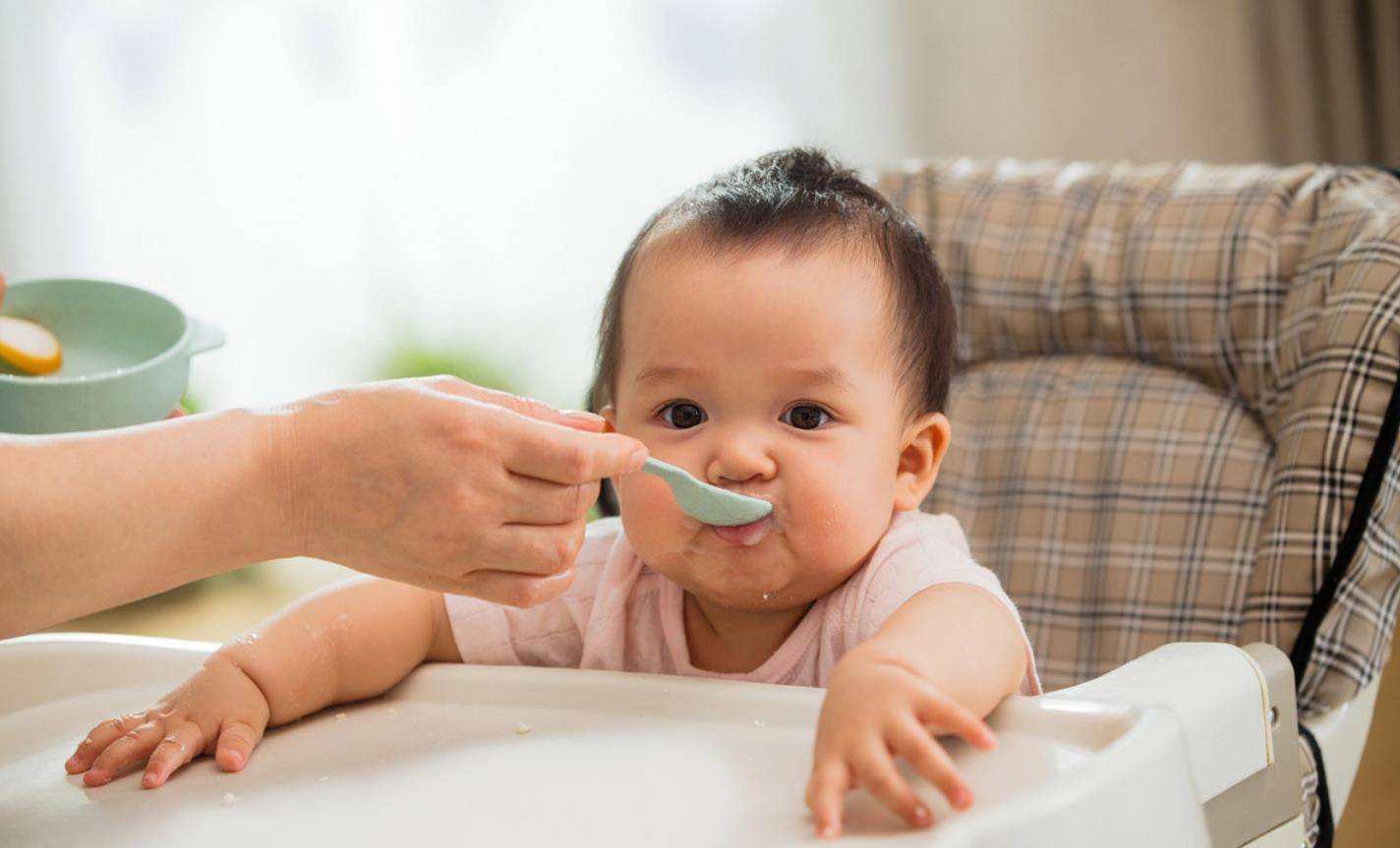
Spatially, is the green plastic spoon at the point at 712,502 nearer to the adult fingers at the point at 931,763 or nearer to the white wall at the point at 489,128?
the adult fingers at the point at 931,763

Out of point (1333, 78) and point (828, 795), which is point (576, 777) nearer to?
point (828, 795)

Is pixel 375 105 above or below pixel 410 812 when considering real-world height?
above

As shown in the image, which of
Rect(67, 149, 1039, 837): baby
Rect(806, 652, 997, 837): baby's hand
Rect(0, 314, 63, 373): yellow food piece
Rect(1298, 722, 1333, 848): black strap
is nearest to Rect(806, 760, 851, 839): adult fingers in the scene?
Rect(806, 652, 997, 837): baby's hand

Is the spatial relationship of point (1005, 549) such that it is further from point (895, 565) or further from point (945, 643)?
point (945, 643)

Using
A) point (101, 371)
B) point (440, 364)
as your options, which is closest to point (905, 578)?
point (101, 371)

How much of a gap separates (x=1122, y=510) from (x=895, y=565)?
46 cm

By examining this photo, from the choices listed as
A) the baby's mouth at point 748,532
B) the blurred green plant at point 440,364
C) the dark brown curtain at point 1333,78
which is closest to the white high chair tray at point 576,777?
the baby's mouth at point 748,532

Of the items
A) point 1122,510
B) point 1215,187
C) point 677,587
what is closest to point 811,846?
point 677,587

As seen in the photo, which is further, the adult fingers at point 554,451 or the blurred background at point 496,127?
the blurred background at point 496,127

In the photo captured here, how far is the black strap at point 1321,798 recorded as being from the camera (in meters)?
1.17

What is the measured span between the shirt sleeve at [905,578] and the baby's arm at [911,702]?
8cm

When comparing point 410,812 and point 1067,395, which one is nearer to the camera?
point 410,812

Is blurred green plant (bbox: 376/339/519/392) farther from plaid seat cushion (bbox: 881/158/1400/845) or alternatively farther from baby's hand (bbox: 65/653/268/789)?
baby's hand (bbox: 65/653/268/789)

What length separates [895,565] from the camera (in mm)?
1004
